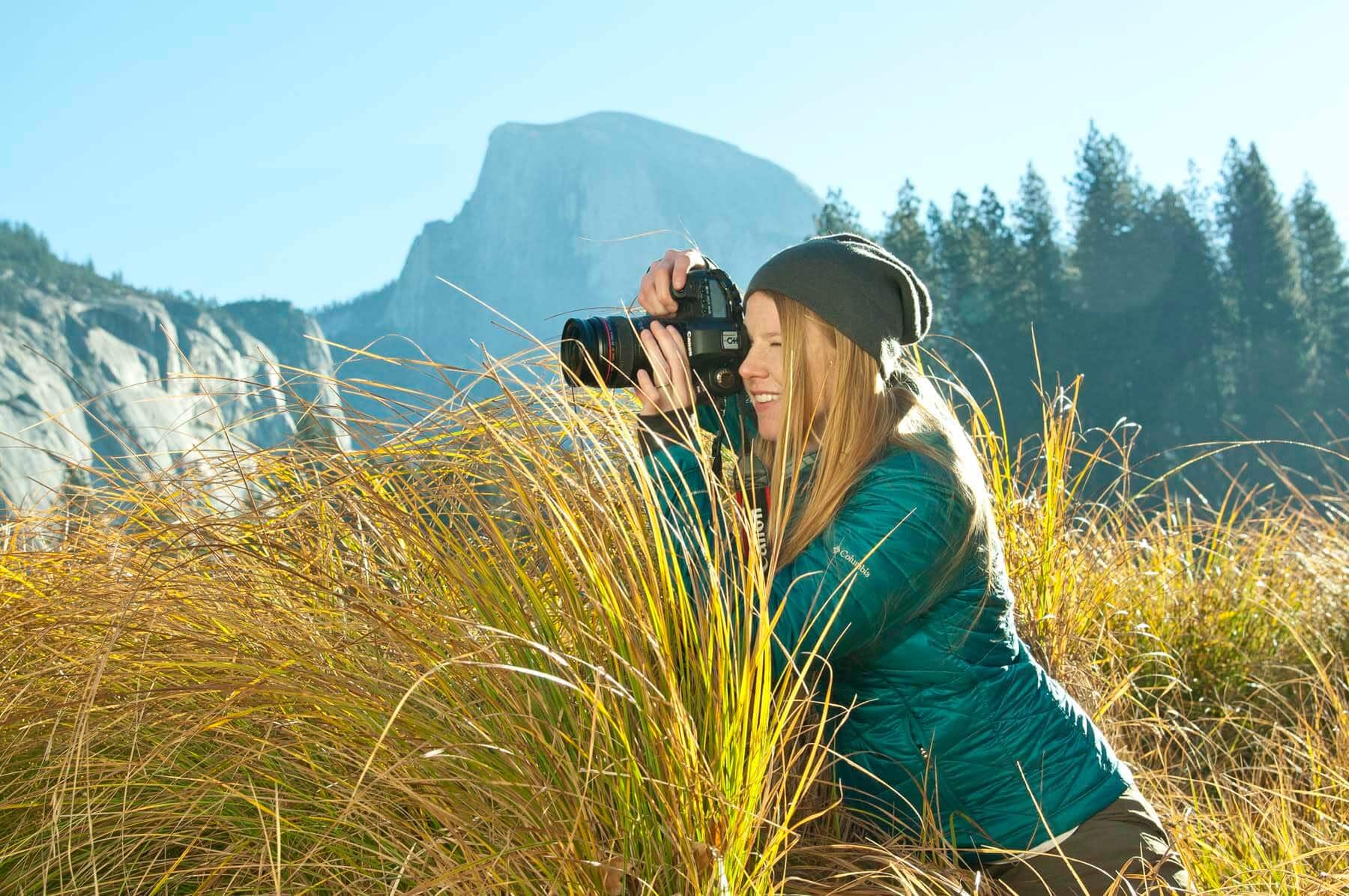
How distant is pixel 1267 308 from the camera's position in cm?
5312

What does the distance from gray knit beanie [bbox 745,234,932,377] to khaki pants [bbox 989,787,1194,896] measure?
861 millimetres

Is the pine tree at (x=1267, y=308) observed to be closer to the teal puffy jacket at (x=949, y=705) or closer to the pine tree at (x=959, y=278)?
the pine tree at (x=959, y=278)

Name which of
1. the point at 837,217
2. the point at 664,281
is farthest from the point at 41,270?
the point at 664,281

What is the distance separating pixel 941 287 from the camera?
2133 inches

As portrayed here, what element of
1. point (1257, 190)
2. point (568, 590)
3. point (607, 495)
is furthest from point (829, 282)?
point (1257, 190)

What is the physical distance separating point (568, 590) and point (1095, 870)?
1042 mm

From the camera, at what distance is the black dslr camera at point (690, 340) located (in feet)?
6.45

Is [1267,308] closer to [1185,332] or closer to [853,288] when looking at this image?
[1185,332]

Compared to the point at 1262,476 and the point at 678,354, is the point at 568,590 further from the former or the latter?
the point at 1262,476

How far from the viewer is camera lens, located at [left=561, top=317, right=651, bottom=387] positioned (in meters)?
1.96

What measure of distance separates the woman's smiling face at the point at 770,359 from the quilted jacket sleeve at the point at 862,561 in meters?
0.27

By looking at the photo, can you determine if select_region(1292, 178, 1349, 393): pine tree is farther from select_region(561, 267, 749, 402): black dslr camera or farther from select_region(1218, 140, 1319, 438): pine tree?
select_region(561, 267, 749, 402): black dslr camera

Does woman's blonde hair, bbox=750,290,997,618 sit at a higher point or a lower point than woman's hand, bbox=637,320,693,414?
lower

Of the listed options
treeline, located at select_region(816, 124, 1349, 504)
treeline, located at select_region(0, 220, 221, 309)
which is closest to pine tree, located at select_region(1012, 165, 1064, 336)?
treeline, located at select_region(816, 124, 1349, 504)
